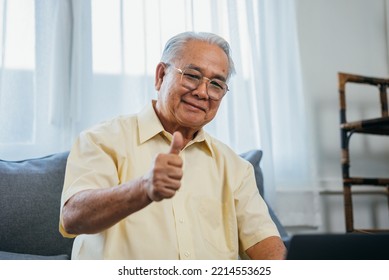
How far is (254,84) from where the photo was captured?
1.53 m

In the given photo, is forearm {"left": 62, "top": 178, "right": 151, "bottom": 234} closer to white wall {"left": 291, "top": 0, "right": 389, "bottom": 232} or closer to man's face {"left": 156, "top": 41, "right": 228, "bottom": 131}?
man's face {"left": 156, "top": 41, "right": 228, "bottom": 131}

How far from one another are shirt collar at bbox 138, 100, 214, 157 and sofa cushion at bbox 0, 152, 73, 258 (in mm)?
384

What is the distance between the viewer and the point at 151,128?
89 centimetres

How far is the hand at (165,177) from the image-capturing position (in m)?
0.56

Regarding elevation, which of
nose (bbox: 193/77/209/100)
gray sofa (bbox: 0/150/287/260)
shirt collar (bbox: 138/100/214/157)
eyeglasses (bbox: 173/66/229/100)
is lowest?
gray sofa (bbox: 0/150/287/260)

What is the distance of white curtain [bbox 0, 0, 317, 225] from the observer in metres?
1.33

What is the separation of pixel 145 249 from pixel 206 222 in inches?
5.4

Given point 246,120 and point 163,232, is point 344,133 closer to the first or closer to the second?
point 246,120

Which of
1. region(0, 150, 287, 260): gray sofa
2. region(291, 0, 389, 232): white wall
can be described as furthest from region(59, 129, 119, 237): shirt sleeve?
region(291, 0, 389, 232): white wall

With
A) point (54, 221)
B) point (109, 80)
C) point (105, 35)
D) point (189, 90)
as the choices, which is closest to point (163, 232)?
point (189, 90)

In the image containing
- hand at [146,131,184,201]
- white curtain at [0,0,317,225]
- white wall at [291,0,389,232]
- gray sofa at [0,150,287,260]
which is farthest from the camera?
white wall at [291,0,389,232]

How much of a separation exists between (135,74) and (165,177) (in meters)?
0.93

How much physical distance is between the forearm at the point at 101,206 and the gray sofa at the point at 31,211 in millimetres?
371

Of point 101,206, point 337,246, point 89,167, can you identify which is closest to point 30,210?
point 89,167
